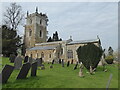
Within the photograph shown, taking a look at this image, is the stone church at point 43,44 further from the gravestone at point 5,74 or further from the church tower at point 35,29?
the gravestone at point 5,74

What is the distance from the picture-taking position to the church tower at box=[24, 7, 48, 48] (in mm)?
46125

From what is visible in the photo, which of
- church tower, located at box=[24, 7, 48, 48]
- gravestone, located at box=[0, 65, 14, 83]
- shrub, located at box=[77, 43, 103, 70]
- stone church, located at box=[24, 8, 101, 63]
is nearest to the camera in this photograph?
gravestone, located at box=[0, 65, 14, 83]

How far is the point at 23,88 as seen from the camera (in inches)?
252

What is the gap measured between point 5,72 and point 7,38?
35312mm

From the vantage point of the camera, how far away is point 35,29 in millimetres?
46000

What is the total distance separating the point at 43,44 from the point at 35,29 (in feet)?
22.8

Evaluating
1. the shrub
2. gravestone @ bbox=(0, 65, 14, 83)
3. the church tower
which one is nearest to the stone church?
the church tower

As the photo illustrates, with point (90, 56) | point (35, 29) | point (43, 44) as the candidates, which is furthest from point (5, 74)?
point (35, 29)

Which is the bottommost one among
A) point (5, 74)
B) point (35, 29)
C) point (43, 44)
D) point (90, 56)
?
point (5, 74)

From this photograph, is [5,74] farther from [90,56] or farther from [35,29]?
[35,29]

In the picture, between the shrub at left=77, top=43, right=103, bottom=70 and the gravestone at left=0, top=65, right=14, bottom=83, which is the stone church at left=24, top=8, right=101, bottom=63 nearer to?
the shrub at left=77, top=43, right=103, bottom=70

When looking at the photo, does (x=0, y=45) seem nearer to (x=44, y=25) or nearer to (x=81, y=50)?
(x=44, y=25)

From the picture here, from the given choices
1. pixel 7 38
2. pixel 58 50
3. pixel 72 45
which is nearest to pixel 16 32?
pixel 7 38

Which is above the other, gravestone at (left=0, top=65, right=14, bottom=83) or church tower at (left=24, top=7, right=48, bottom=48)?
church tower at (left=24, top=7, right=48, bottom=48)
